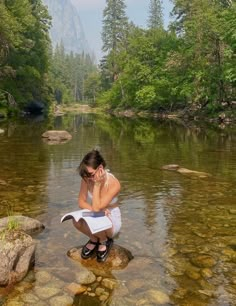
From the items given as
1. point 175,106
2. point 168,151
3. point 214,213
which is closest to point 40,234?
point 214,213

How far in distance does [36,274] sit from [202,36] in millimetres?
40974

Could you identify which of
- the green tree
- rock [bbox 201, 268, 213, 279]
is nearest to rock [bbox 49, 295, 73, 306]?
rock [bbox 201, 268, 213, 279]

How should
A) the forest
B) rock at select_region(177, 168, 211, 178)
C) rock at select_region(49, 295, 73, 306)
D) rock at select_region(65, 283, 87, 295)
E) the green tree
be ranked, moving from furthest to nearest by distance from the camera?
the green tree < the forest < rock at select_region(177, 168, 211, 178) < rock at select_region(65, 283, 87, 295) < rock at select_region(49, 295, 73, 306)

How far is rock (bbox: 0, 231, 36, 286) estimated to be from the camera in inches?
188

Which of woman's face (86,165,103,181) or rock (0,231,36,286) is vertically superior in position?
woman's face (86,165,103,181)

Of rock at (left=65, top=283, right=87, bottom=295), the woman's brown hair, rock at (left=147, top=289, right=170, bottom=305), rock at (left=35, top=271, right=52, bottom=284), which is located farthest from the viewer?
the woman's brown hair

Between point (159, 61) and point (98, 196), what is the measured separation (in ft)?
176

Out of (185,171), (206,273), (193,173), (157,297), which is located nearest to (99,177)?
(157,297)

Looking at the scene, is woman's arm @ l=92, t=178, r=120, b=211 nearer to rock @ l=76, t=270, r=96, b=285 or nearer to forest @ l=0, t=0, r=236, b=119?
rock @ l=76, t=270, r=96, b=285

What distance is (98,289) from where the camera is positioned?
478 centimetres

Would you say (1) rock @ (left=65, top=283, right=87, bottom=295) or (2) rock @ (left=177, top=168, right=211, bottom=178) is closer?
(1) rock @ (left=65, top=283, right=87, bottom=295)

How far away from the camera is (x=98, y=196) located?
211 inches

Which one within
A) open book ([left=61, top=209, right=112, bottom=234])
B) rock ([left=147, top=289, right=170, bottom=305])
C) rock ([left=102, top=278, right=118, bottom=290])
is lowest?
rock ([left=147, top=289, right=170, bottom=305])

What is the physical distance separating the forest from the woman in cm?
3251
